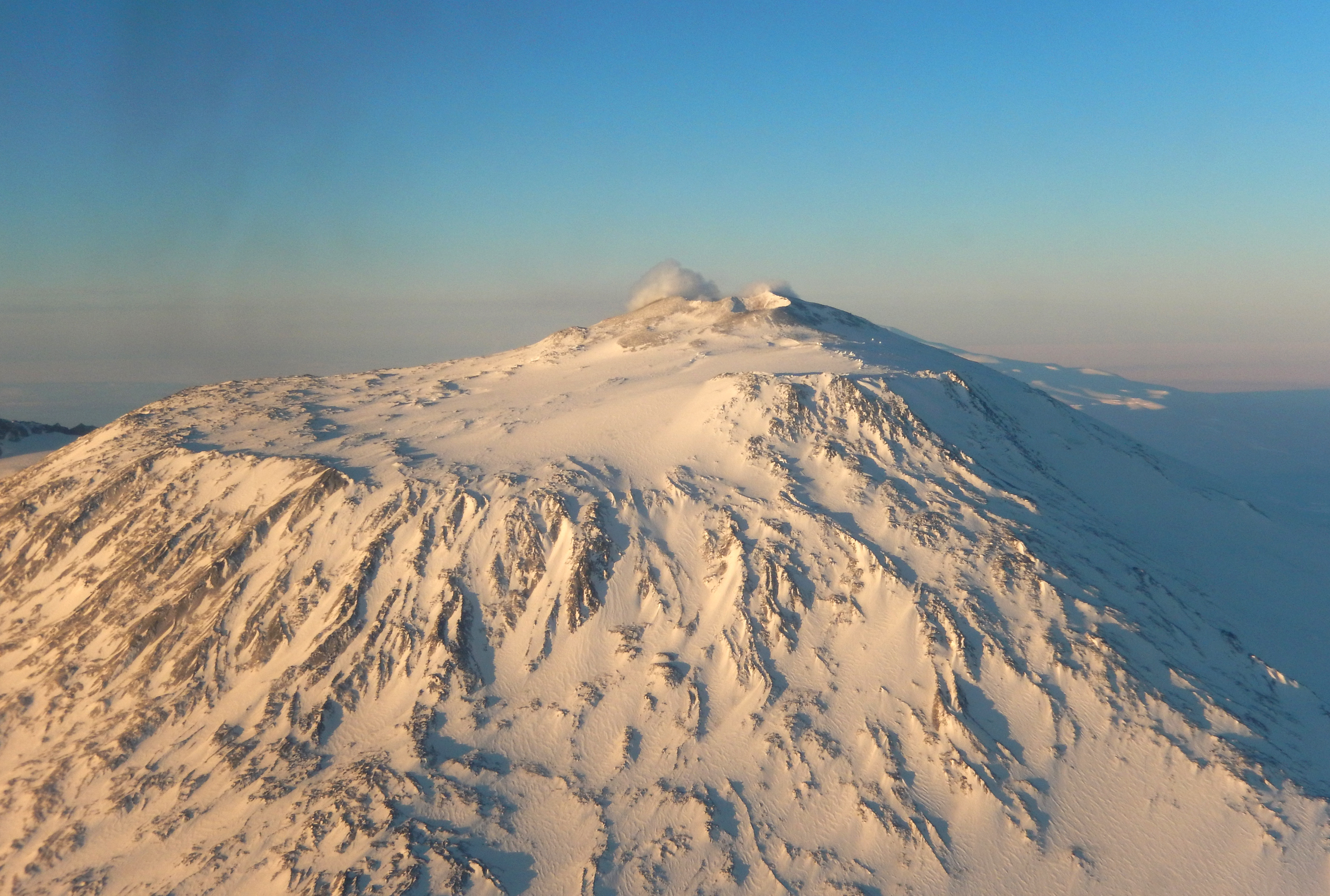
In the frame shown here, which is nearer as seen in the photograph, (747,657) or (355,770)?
(355,770)

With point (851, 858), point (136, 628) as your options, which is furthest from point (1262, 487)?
point (136, 628)

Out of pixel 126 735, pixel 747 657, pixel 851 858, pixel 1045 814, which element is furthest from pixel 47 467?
pixel 1045 814

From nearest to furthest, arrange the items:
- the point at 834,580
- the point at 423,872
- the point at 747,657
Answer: the point at 423,872, the point at 747,657, the point at 834,580

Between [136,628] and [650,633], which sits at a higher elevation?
[650,633]

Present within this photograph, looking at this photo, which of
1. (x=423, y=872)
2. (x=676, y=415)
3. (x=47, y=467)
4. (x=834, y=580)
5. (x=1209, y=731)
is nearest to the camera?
(x=423, y=872)

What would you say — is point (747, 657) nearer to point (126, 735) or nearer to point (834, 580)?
point (834, 580)

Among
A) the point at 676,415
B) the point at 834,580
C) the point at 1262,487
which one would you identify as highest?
the point at 676,415
